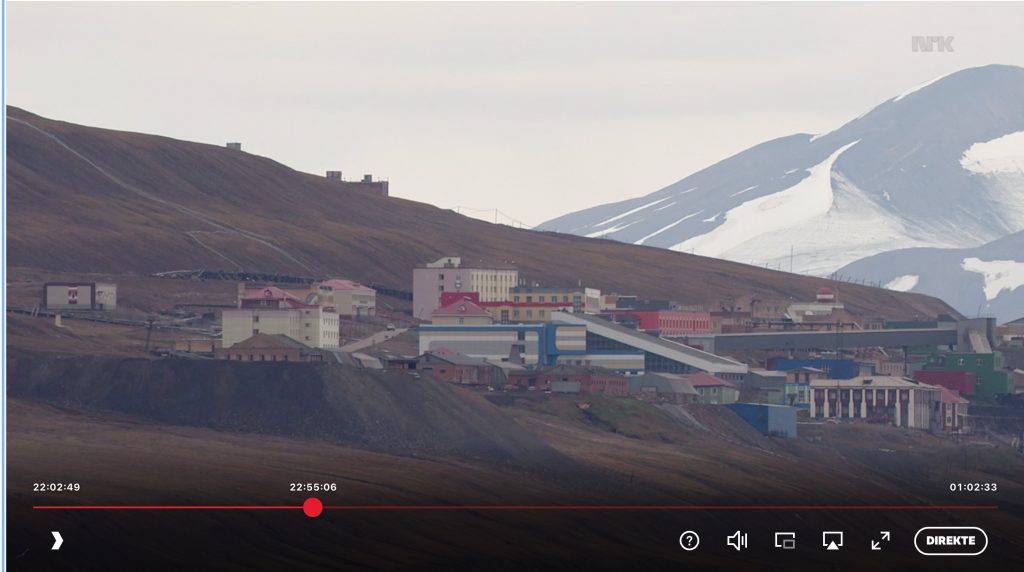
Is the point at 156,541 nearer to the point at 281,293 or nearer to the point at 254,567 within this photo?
the point at 254,567

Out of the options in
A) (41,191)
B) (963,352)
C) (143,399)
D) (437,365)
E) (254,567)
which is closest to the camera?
(254,567)

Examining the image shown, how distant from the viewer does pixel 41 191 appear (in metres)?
190

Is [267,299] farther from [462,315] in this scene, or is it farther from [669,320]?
[669,320]

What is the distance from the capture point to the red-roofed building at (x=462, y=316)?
401 feet

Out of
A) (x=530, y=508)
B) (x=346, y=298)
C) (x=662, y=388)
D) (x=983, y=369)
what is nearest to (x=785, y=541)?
(x=530, y=508)

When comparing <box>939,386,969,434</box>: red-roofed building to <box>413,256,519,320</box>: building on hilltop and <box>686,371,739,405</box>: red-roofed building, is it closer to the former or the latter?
<box>686,371,739,405</box>: red-roofed building

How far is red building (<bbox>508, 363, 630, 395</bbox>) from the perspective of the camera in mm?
101125

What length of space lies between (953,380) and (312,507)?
70578 mm

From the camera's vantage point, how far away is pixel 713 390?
108125 millimetres

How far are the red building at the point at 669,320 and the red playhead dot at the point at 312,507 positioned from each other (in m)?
73.8

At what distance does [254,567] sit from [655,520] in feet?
50.4

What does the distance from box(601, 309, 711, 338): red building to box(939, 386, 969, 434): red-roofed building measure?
24.6 metres

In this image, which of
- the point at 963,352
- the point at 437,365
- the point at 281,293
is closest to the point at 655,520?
the point at 437,365
